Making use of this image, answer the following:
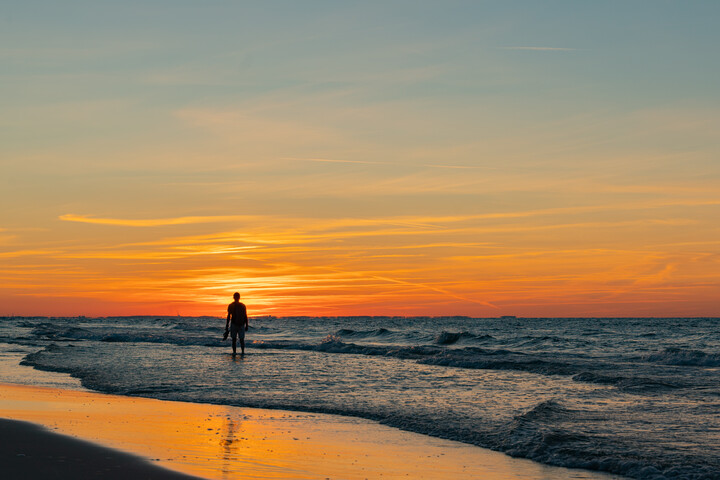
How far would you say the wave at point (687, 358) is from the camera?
82.3 feet

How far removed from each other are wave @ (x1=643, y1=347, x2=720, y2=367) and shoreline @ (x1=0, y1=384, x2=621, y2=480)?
18984 mm

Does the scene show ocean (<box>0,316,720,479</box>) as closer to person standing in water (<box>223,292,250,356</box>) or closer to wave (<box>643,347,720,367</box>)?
wave (<box>643,347,720,367</box>)

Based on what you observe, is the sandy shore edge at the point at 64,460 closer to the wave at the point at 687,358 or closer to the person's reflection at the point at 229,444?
the person's reflection at the point at 229,444

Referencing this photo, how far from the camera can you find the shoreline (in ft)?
24.5

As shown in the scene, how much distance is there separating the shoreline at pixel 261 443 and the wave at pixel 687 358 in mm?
18984

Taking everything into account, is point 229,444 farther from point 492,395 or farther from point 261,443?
point 492,395

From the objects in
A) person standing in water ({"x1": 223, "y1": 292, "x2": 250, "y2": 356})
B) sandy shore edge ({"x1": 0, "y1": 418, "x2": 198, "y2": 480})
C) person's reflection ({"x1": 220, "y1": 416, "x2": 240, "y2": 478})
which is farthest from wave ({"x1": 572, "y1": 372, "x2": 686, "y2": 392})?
person standing in water ({"x1": 223, "y1": 292, "x2": 250, "y2": 356})

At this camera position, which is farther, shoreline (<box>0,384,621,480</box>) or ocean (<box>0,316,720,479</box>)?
ocean (<box>0,316,720,479</box>)

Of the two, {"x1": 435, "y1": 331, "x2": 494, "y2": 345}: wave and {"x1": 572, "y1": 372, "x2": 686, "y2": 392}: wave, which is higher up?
{"x1": 572, "y1": 372, "x2": 686, "y2": 392}: wave

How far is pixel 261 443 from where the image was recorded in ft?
28.8

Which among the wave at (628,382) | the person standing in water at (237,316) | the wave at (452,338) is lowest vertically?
the wave at (452,338)

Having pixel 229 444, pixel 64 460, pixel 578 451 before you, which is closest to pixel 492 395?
pixel 578 451

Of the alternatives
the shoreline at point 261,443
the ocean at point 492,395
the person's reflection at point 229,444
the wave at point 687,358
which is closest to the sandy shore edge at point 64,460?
the shoreline at point 261,443

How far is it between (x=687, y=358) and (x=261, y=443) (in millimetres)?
22635
